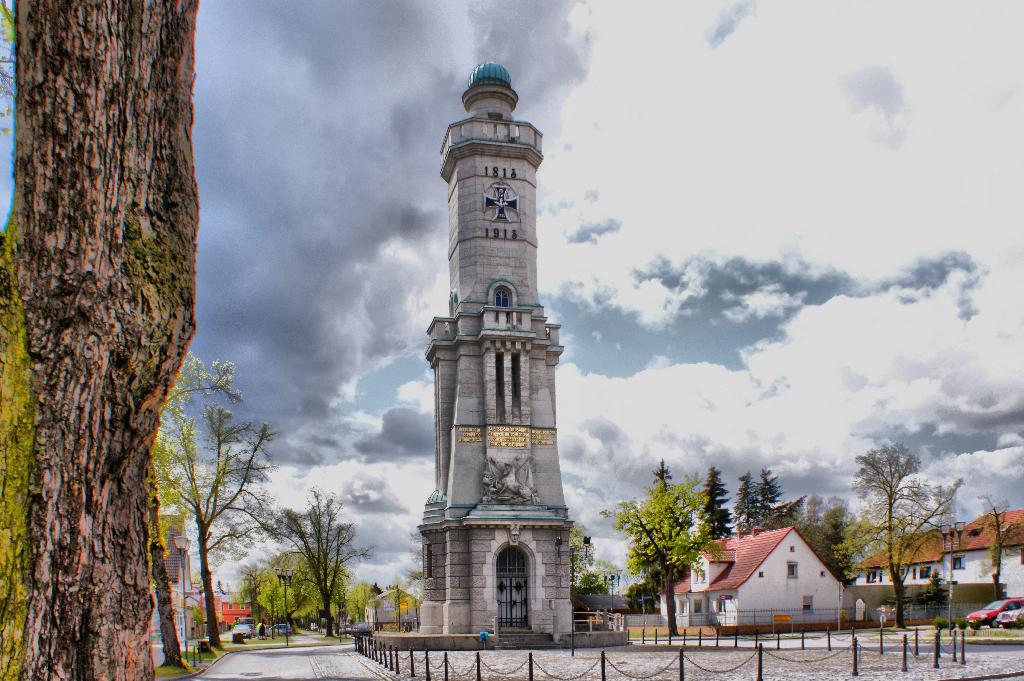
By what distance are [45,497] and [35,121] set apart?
227cm

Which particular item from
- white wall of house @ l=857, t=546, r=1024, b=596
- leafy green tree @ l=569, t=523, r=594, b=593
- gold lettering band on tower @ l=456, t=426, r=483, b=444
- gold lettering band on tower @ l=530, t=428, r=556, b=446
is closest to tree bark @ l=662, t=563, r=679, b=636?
gold lettering band on tower @ l=530, t=428, r=556, b=446

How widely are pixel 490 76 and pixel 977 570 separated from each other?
1797 inches

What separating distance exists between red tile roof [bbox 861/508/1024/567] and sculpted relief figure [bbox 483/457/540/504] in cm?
2674

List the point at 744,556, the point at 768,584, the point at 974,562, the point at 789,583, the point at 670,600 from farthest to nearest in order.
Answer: the point at 974,562 < the point at 744,556 < the point at 789,583 < the point at 768,584 < the point at 670,600

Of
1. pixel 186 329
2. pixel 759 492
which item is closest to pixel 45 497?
→ pixel 186 329

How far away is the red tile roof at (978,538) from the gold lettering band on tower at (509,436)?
1068 inches

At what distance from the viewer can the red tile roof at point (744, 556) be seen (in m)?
56.4

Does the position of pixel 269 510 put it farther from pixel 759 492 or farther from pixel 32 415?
pixel 759 492

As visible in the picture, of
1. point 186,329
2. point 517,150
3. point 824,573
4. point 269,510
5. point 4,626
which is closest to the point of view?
point 4,626

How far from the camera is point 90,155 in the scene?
5547 mm

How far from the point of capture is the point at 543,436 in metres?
46.1

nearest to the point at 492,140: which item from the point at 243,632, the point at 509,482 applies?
the point at 509,482

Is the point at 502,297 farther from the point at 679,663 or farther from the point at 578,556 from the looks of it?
the point at 578,556

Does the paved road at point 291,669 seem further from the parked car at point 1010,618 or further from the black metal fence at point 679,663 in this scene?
the parked car at point 1010,618
